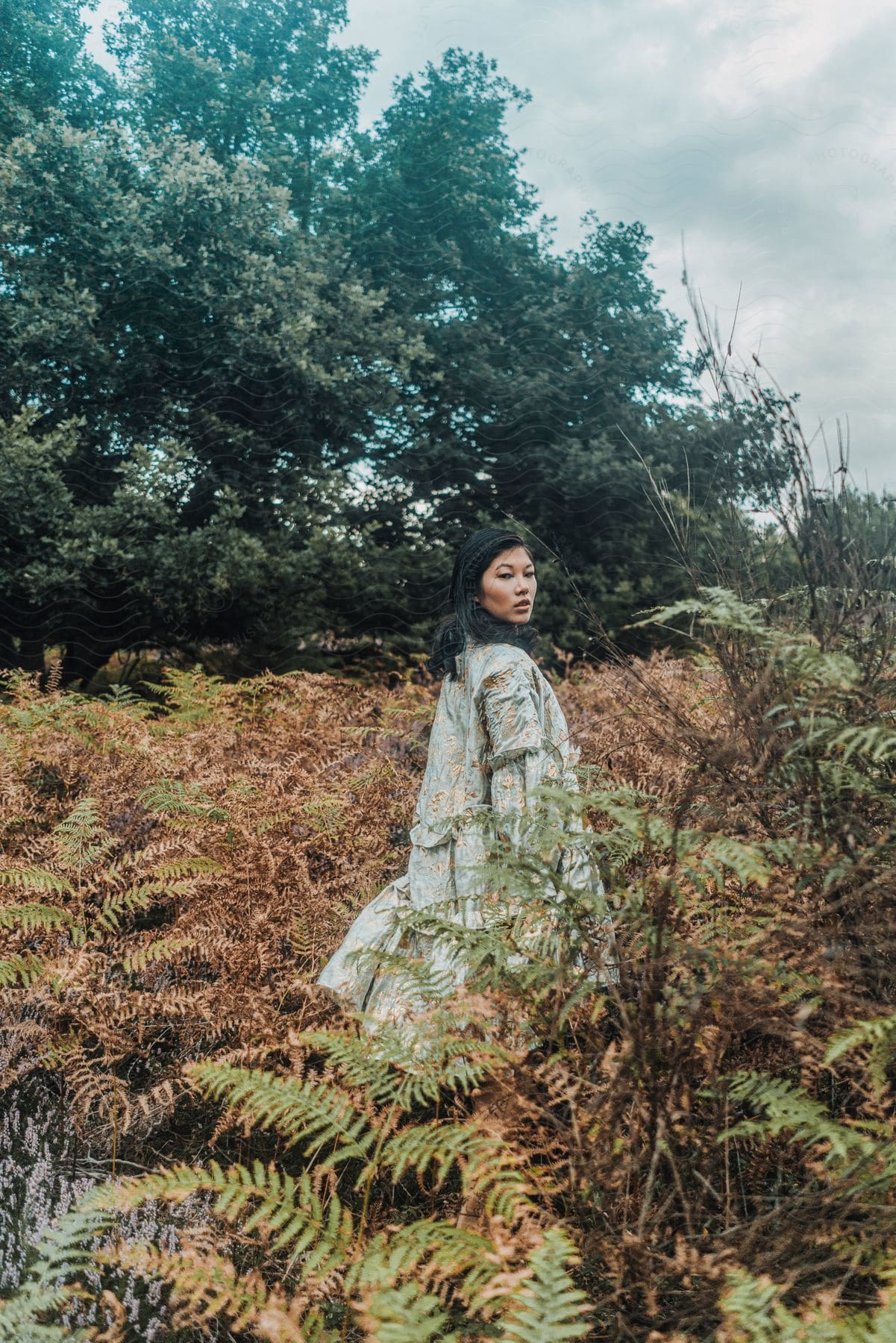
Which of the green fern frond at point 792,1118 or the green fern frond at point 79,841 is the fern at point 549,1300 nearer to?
the green fern frond at point 792,1118

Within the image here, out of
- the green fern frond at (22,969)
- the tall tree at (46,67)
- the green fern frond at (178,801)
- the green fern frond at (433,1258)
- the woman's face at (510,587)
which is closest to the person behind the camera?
the green fern frond at (433,1258)

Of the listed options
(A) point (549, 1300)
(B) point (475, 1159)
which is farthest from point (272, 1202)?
(A) point (549, 1300)

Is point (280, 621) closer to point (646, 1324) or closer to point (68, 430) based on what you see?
point (68, 430)

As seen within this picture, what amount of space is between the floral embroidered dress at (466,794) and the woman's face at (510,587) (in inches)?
7.3

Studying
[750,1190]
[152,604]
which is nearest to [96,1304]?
[750,1190]

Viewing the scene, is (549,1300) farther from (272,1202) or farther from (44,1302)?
(44,1302)

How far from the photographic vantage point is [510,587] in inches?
130

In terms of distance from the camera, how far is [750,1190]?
2.04 meters

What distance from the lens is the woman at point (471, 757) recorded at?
9.20 ft

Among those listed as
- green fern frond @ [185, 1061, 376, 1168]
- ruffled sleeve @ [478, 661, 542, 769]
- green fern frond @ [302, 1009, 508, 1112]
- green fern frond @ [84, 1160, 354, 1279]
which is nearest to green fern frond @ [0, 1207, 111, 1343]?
green fern frond @ [84, 1160, 354, 1279]

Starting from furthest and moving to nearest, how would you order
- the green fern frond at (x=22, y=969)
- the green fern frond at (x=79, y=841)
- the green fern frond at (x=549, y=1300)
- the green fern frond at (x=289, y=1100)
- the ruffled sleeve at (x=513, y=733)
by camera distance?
the green fern frond at (x=79, y=841)
the ruffled sleeve at (x=513, y=733)
the green fern frond at (x=22, y=969)
the green fern frond at (x=289, y=1100)
the green fern frond at (x=549, y=1300)

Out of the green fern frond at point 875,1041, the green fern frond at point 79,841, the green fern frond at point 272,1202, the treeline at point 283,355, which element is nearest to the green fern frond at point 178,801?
the green fern frond at point 79,841

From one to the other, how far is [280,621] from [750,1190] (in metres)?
7.88

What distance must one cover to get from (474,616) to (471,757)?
0.57 meters
